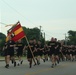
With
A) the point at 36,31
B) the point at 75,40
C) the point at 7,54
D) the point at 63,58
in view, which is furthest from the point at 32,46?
the point at 75,40

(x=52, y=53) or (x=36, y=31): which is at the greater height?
(x=36, y=31)

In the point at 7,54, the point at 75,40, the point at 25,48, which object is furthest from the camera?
the point at 75,40

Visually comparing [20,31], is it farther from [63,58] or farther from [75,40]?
[75,40]

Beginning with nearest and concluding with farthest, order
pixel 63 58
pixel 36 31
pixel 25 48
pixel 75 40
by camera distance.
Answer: pixel 25 48 < pixel 63 58 < pixel 36 31 < pixel 75 40

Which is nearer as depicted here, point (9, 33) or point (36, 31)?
point (9, 33)

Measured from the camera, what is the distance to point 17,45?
77.4 feet

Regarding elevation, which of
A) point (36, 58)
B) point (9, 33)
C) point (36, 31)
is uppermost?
point (36, 31)

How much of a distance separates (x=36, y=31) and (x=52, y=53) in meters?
102

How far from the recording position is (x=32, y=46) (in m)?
22.3

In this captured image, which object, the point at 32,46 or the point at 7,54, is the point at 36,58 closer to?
the point at 32,46

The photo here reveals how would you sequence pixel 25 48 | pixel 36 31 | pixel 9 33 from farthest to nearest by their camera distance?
1. pixel 36 31
2. pixel 9 33
3. pixel 25 48

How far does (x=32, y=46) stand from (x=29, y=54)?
2.61ft

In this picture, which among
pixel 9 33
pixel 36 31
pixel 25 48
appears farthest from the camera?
pixel 36 31

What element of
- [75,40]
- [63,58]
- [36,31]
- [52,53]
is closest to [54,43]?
[52,53]
